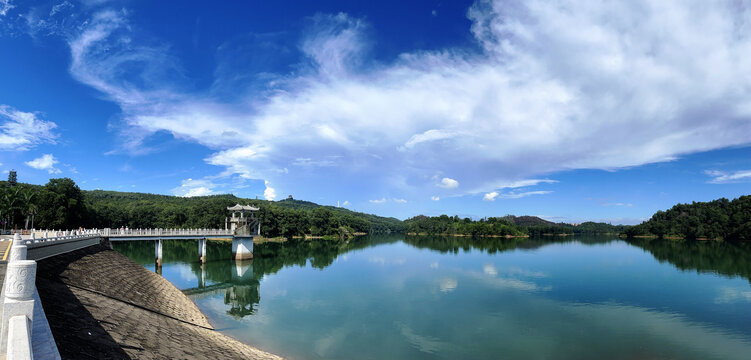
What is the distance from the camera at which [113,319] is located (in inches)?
567

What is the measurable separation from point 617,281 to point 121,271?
54.1m

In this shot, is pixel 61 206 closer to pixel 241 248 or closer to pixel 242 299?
pixel 241 248

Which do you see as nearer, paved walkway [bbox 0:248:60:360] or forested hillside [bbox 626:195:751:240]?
paved walkway [bbox 0:248:60:360]

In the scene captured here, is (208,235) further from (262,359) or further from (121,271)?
(262,359)

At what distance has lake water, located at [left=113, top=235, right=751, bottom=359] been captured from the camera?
21594 millimetres

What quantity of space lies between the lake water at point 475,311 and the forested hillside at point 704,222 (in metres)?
108

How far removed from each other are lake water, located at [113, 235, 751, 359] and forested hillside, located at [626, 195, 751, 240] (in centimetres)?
10793

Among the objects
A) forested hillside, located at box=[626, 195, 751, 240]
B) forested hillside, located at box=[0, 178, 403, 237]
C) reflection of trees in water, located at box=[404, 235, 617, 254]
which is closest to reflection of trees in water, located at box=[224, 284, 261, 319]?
→ forested hillside, located at box=[0, 178, 403, 237]

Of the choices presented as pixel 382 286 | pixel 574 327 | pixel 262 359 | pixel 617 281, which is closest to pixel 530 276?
pixel 617 281

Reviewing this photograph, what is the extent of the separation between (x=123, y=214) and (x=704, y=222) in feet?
714

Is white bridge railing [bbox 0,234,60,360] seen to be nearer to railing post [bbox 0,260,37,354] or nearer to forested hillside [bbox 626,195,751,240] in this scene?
railing post [bbox 0,260,37,354]

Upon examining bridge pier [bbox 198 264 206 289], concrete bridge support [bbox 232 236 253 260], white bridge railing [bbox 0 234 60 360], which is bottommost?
bridge pier [bbox 198 264 206 289]

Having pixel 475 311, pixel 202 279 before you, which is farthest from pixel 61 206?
pixel 475 311

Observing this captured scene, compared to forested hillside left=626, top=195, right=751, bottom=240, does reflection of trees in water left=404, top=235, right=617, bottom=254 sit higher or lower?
lower
